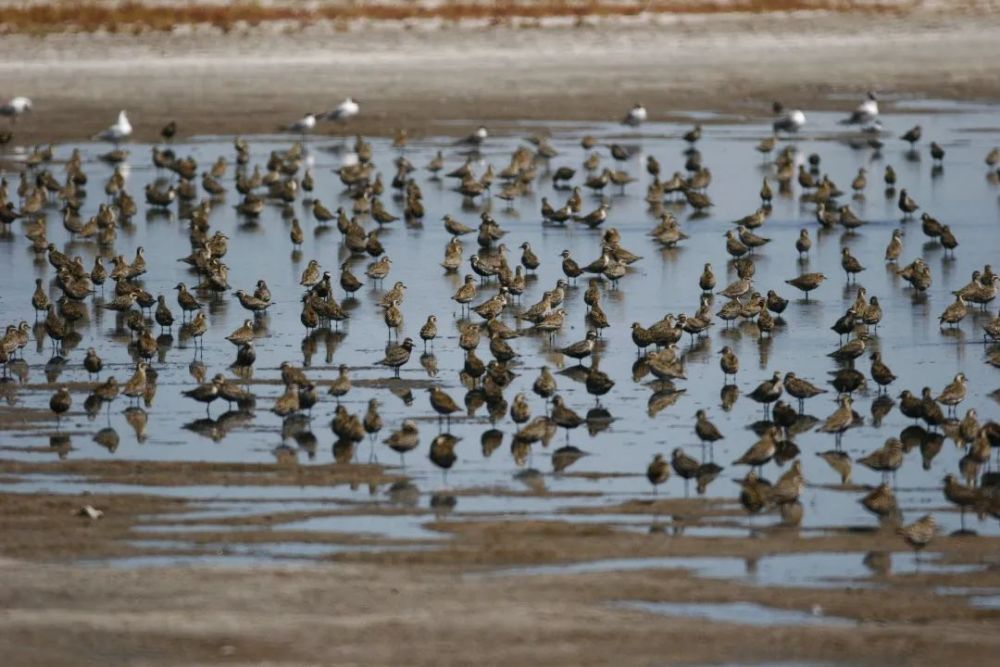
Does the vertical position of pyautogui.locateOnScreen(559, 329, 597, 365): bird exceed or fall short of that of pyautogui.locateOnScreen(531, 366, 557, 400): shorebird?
it falls short

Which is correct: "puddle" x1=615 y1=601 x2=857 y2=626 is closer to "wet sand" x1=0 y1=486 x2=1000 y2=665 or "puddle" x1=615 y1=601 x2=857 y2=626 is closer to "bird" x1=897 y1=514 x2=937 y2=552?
"wet sand" x1=0 y1=486 x2=1000 y2=665

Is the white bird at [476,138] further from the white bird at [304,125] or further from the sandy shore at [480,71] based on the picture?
the white bird at [304,125]

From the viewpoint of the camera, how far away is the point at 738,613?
11.8 metres

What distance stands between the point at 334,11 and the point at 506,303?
3724cm

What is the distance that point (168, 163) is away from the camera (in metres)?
33.5

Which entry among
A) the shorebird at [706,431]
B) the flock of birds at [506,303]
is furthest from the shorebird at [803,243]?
the shorebird at [706,431]

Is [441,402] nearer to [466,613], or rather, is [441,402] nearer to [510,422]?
[510,422]

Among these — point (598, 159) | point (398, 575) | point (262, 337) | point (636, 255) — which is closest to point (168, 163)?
point (598, 159)

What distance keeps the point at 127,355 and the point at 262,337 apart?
1.50 meters

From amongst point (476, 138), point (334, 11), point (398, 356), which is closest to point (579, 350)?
point (398, 356)

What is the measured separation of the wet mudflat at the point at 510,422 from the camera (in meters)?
13.1

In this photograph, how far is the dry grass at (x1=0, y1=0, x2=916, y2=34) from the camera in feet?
177

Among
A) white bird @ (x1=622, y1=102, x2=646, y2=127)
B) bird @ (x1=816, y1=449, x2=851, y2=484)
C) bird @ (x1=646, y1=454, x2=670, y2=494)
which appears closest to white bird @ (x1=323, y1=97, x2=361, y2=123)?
white bird @ (x1=622, y1=102, x2=646, y2=127)

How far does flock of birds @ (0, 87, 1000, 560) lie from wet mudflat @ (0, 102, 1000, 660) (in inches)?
5.7
